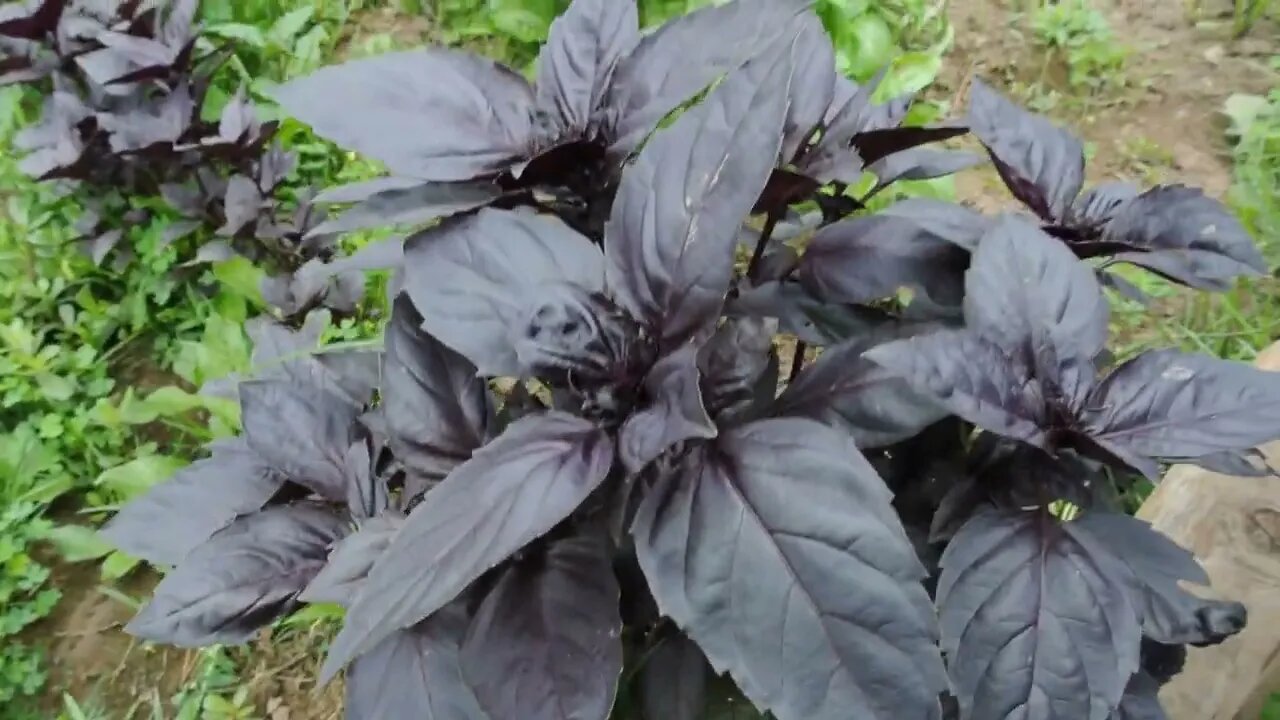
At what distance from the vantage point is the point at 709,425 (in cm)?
58

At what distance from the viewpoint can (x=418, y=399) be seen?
0.77 meters

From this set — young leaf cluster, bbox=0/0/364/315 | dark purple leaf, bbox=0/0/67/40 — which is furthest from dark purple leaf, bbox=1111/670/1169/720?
dark purple leaf, bbox=0/0/67/40

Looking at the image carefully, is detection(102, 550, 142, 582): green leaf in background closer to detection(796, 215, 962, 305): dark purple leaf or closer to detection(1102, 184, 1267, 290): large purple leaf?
detection(796, 215, 962, 305): dark purple leaf

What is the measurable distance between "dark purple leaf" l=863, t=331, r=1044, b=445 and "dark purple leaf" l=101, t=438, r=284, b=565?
573 mm

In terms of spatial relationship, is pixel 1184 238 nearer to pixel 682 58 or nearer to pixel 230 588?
pixel 682 58

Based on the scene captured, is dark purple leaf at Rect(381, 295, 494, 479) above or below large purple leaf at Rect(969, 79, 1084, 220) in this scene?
below

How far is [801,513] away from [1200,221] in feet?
1.71

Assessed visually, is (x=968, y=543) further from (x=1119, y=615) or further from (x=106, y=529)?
(x=106, y=529)

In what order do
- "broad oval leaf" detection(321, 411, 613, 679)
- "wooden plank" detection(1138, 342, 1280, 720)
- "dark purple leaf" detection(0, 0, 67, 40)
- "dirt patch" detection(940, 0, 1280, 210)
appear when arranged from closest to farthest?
"broad oval leaf" detection(321, 411, 613, 679)
"wooden plank" detection(1138, 342, 1280, 720)
"dark purple leaf" detection(0, 0, 67, 40)
"dirt patch" detection(940, 0, 1280, 210)

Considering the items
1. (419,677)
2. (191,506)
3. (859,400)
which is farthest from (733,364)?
(191,506)

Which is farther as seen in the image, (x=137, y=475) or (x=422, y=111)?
(x=137, y=475)

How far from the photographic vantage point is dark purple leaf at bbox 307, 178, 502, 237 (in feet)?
2.56

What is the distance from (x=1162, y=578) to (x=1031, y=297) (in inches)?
8.9

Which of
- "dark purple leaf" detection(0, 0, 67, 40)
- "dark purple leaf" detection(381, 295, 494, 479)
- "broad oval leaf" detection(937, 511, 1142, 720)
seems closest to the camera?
"broad oval leaf" detection(937, 511, 1142, 720)
